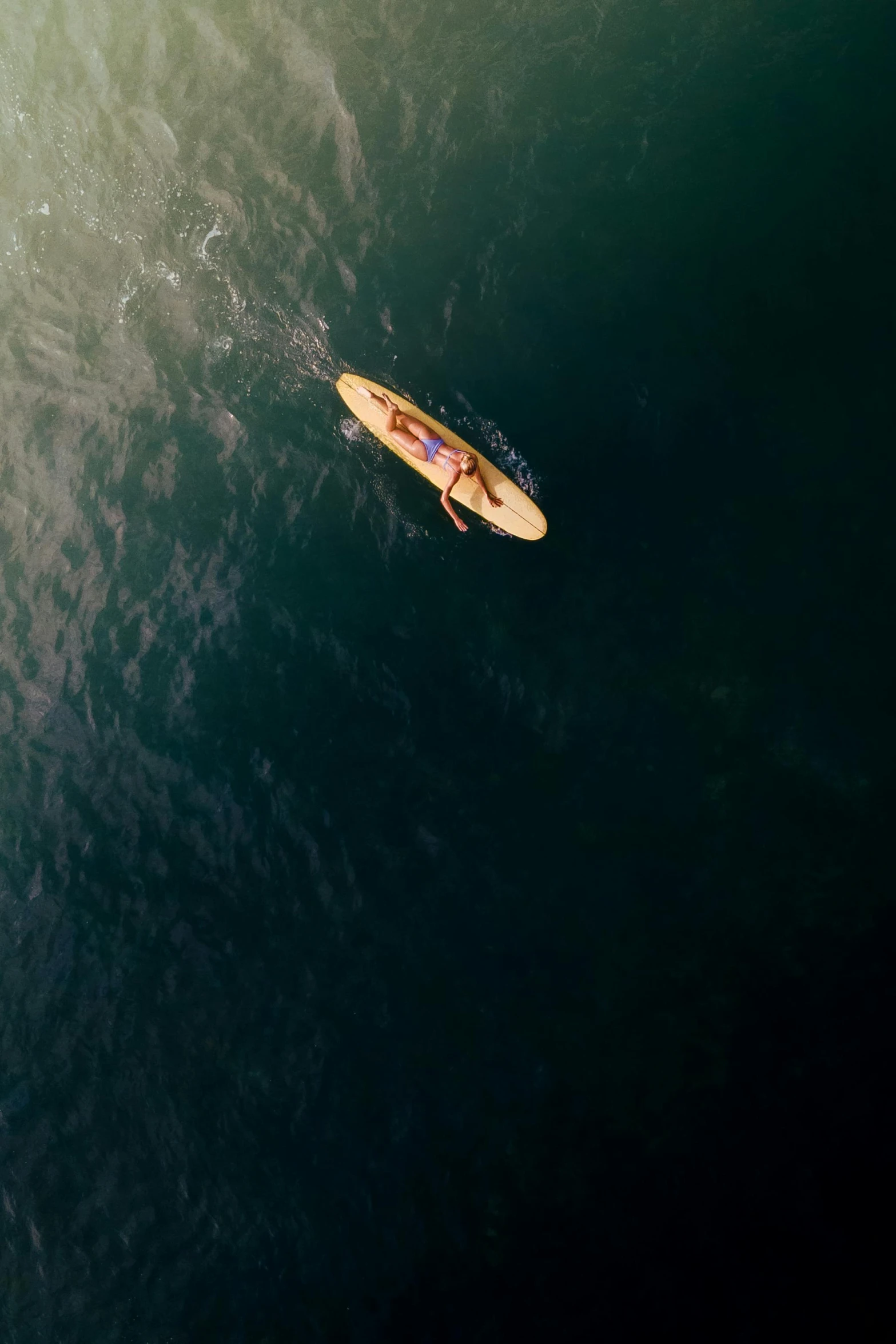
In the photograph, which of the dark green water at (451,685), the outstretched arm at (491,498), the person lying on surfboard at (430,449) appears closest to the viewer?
the dark green water at (451,685)

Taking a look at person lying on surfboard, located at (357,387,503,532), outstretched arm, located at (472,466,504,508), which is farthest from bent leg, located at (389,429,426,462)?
outstretched arm, located at (472,466,504,508)

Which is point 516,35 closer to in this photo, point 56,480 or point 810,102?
point 810,102

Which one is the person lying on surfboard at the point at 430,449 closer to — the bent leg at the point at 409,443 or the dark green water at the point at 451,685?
the bent leg at the point at 409,443

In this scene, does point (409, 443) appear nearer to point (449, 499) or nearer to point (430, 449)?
point (430, 449)

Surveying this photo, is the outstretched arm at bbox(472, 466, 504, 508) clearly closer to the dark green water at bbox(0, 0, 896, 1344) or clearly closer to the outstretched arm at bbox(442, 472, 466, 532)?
the outstretched arm at bbox(442, 472, 466, 532)

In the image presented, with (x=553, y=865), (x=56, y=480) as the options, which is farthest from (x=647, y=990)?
(x=56, y=480)

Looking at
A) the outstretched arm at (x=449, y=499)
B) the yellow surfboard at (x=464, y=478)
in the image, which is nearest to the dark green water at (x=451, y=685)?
the yellow surfboard at (x=464, y=478)
